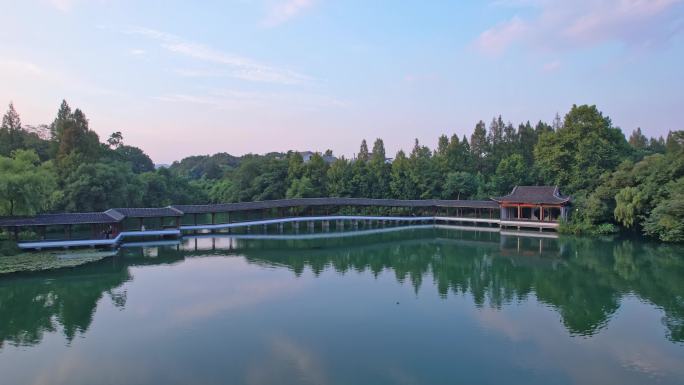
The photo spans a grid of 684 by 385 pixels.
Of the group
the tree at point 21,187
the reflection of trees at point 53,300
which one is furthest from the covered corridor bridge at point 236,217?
the reflection of trees at point 53,300

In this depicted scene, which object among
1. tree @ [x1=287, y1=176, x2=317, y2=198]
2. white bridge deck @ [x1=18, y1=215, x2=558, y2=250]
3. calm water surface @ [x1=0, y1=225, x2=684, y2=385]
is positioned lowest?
calm water surface @ [x1=0, y1=225, x2=684, y2=385]

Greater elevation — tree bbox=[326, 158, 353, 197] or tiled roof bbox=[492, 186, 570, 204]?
tree bbox=[326, 158, 353, 197]

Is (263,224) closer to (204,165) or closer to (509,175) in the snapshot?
(509,175)

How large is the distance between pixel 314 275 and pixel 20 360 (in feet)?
33.6

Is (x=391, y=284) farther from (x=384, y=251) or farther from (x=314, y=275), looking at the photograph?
(x=384, y=251)

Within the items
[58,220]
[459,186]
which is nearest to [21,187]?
[58,220]

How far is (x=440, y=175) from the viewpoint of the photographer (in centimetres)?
4016

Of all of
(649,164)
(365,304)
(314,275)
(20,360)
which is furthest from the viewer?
(649,164)

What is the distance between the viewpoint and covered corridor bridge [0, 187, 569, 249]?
21.9 metres

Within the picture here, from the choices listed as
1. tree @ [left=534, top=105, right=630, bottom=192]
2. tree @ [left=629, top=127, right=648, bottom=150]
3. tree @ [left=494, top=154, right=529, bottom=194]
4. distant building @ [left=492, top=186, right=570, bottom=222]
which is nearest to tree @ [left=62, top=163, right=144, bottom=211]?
distant building @ [left=492, top=186, right=570, bottom=222]

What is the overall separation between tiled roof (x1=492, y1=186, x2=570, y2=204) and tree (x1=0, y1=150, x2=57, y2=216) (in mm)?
27190

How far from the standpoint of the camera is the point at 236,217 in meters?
43.2

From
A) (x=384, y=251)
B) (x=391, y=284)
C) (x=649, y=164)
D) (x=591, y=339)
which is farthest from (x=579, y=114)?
(x=591, y=339)

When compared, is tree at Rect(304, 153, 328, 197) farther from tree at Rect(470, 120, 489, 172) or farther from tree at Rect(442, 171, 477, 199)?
tree at Rect(470, 120, 489, 172)
